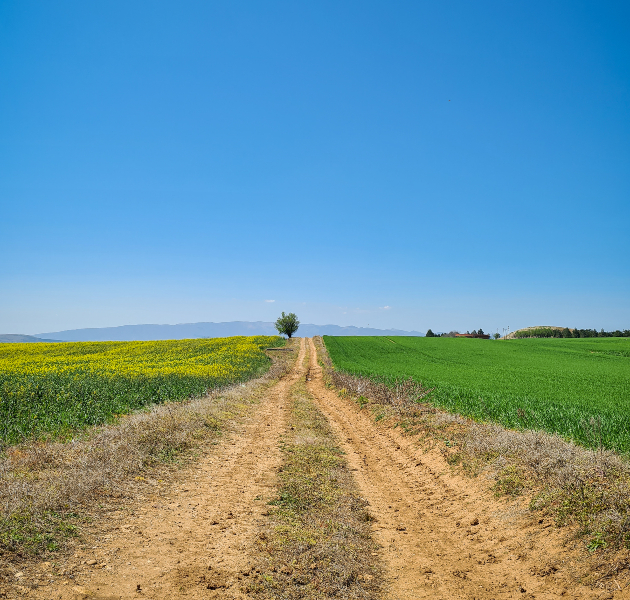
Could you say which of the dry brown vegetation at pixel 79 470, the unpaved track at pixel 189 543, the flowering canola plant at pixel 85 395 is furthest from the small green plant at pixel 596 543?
the flowering canola plant at pixel 85 395

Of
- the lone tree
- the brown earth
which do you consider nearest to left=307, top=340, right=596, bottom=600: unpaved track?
the brown earth

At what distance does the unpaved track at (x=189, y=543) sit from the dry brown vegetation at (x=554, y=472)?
4749mm

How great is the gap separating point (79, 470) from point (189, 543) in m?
3.22

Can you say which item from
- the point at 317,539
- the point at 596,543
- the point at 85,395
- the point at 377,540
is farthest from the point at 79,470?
the point at 85,395

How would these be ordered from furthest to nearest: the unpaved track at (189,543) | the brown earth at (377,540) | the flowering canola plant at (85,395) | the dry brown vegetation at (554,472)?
1. the flowering canola plant at (85,395)
2. the dry brown vegetation at (554,472)
3. the brown earth at (377,540)
4. the unpaved track at (189,543)

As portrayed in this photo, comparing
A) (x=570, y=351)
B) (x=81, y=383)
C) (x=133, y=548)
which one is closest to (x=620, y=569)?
(x=133, y=548)

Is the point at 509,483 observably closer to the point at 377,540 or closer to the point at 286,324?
the point at 377,540

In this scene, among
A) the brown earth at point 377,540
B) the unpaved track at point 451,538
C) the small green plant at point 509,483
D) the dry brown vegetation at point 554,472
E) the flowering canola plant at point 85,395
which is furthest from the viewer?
the flowering canola plant at point 85,395

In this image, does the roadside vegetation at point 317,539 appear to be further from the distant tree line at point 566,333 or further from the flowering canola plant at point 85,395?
the distant tree line at point 566,333

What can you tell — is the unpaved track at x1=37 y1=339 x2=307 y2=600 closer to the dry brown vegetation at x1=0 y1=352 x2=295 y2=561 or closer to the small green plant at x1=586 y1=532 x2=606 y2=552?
the dry brown vegetation at x1=0 y1=352 x2=295 y2=561

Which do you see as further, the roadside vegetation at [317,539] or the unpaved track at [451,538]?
the unpaved track at [451,538]

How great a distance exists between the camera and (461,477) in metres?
9.02

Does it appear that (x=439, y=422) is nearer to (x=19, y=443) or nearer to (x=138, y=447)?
(x=138, y=447)

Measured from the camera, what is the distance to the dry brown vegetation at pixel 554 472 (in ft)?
17.3
